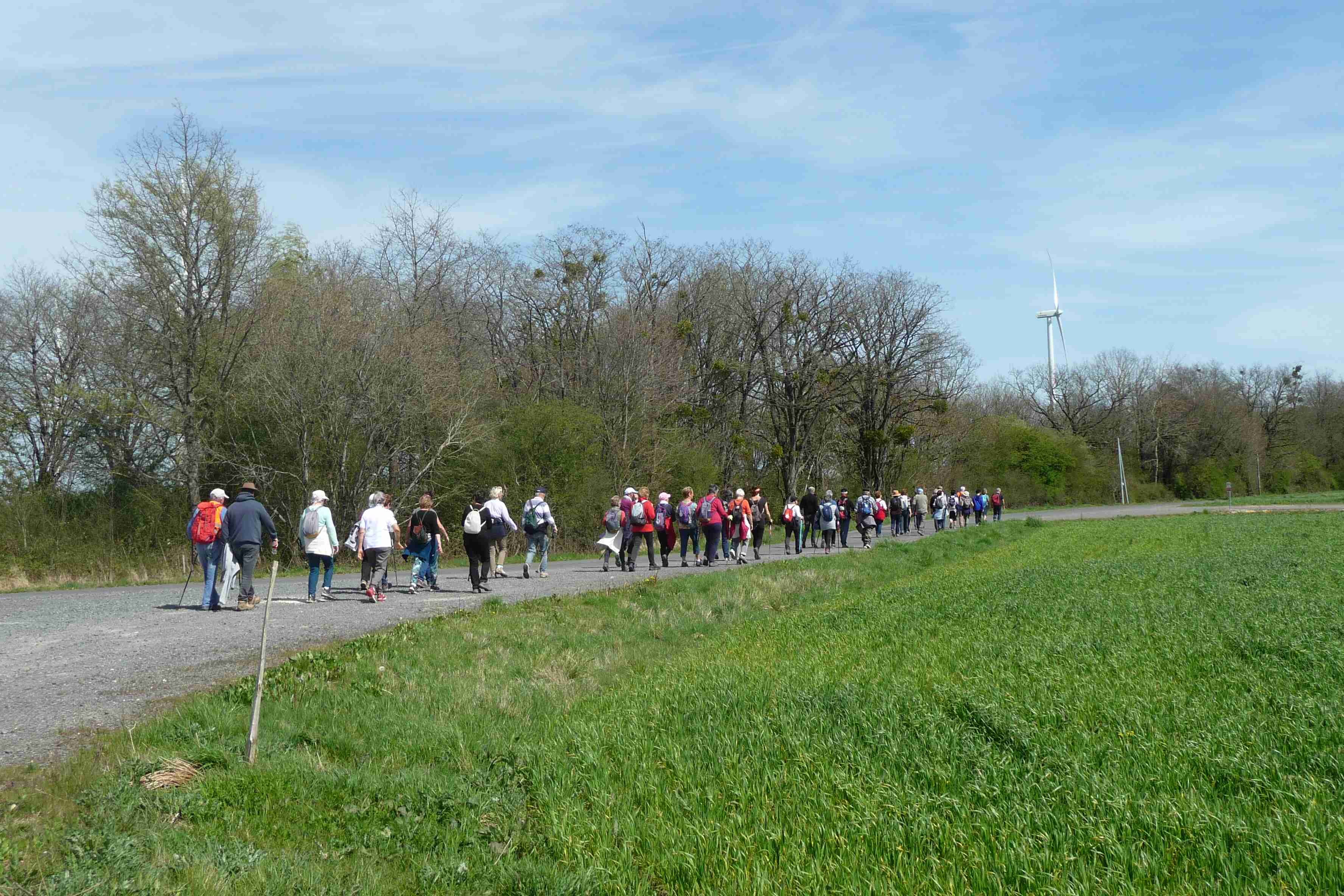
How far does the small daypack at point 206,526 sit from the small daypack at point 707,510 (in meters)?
12.5

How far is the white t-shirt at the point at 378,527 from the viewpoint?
1778 cm

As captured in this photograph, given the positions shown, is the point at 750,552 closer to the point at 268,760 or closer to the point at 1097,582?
the point at 1097,582

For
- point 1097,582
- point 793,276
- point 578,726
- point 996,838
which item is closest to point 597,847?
point 996,838

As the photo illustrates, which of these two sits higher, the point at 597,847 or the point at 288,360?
the point at 288,360

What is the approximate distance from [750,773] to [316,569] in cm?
1303

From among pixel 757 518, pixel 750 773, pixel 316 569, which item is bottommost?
pixel 750 773

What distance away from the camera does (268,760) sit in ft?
23.4

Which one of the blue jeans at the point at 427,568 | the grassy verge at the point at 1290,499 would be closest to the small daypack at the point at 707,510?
the blue jeans at the point at 427,568

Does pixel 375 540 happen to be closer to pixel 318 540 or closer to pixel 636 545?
pixel 318 540

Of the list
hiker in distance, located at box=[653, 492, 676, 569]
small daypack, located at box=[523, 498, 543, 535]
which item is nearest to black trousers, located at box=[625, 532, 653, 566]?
hiker in distance, located at box=[653, 492, 676, 569]

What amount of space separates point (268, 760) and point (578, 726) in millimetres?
2179

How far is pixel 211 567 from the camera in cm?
1623

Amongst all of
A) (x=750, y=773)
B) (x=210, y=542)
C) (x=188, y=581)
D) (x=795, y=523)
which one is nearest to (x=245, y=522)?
(x=210, y=542)

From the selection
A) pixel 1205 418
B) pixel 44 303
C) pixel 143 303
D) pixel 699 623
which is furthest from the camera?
pixel 1205 418
